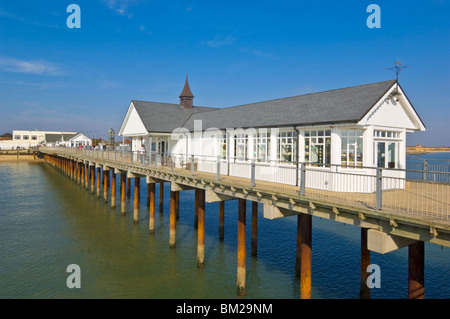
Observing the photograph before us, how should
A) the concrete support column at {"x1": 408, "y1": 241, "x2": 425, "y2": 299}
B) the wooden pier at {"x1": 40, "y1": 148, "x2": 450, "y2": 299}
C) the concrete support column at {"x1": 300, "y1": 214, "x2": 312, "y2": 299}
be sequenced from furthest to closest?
the concrete support column at {"x1": 300, "y1": 214, "x2": 312, "y2": 299}
the concrete support column at {"x1": 408, "y1": 241, "x2": 425, "y2": 299}
the wooden pier at {"x1": 40, "y1": 148, "x2": 450, "y2": 299}

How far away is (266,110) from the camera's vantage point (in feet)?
59.6

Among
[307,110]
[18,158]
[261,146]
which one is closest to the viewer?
[307,110]

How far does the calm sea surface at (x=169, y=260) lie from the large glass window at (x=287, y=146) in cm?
522

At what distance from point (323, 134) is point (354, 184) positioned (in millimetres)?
2722

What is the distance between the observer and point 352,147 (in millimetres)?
12188

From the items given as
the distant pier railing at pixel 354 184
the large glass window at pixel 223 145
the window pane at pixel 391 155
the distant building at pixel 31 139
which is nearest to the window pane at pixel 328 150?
the distant pier railing at pixel 354 184

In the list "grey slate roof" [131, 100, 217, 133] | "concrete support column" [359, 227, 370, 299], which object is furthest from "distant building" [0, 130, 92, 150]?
"concrete support column" [359, 227, 370, 299]

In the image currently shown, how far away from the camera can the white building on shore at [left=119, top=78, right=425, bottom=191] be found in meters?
11.9

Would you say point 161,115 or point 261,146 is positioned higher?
point 161,115

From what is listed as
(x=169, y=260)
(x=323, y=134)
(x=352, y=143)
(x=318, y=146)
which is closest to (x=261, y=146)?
(x=318, y=146)

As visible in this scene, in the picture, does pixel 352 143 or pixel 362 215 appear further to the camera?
pixel 352 143

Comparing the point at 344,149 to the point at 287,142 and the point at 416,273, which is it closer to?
the point at 287,142

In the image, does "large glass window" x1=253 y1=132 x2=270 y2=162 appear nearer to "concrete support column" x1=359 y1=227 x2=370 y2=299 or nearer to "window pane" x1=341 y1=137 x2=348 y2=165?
"window pane" x1=341 y1=137 x2=348 y2=165
